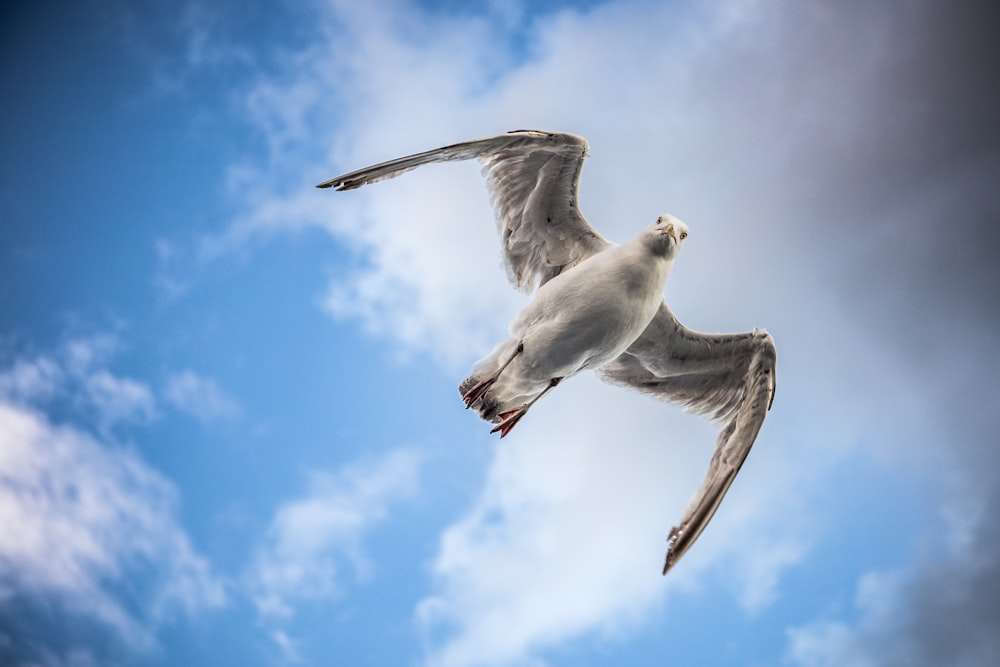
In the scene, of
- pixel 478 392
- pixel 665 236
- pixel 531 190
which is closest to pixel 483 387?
pixel 478 392

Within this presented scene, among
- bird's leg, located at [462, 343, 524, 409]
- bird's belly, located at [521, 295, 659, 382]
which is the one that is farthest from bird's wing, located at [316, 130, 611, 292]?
bird's leg, located at [462, 343, 524, 409]

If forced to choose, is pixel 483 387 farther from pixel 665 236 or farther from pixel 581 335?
pixel 665 236

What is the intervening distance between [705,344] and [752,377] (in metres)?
0.76

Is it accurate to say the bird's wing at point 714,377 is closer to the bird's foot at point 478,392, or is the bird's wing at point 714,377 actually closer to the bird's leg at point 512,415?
the bird's leg at point 512,415

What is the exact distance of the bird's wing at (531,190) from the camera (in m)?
9.50

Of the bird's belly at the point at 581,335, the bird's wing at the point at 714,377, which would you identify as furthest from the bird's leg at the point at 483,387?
the bird's wing at the point at 714,377

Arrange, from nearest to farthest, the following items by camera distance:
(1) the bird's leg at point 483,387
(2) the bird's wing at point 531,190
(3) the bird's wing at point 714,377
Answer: (2) the bird's wing at point 531,190
(1) the bird's leg at point 483,387
(3) the bird's wing at point 714,377

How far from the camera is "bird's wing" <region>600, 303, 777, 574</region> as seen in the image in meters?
10.8

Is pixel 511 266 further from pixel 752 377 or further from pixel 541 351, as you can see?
pixel 752 377

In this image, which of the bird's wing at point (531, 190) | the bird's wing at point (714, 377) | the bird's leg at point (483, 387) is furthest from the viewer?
the bird's wing at point (714, 377)

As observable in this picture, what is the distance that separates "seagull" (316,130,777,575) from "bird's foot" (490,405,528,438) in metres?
0.01

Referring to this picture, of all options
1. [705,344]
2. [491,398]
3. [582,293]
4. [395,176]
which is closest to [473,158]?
[395,176]

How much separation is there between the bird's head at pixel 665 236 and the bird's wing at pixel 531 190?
82cm

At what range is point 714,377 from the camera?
11.3 metres
